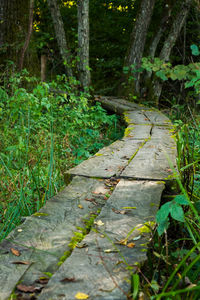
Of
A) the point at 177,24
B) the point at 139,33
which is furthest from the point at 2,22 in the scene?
the point at 177,24

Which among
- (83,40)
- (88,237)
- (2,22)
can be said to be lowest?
(88,237)

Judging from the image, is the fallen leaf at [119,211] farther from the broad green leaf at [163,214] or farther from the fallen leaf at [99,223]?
the broad green leaf at [163,214]

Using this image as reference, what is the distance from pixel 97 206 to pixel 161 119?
381cm

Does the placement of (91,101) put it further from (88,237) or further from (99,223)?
(88,237)

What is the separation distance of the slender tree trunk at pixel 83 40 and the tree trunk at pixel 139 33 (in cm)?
166

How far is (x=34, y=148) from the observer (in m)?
3.75

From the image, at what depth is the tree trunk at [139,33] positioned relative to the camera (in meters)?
7.89

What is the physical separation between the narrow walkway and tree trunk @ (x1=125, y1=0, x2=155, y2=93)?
623cm

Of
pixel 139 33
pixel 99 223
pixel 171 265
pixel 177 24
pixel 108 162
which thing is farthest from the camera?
pixel 177 24

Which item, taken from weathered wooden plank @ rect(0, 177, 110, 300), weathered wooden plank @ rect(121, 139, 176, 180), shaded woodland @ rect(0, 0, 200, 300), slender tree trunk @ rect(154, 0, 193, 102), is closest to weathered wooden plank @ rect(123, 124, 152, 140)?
shaded woodland @ rect(0, 0, 200, 300)

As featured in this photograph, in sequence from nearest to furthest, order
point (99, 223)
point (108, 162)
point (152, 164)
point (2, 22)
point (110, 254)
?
point (110, 254)
point (99, 223)
point (152, 164)
point (108, 162)
point (2, 22)

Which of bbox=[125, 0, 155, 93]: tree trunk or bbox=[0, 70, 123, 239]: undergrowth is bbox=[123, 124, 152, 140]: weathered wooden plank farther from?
bbox=[125, 0, 155, 93]: tree trunk

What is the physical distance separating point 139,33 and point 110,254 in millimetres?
→ 7736

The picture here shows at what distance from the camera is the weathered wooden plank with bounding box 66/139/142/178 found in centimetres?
243
